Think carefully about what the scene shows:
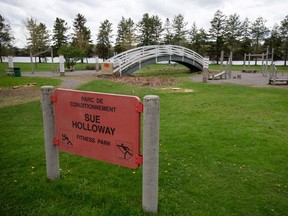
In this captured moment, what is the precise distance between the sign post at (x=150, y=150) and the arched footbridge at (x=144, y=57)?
822 inches

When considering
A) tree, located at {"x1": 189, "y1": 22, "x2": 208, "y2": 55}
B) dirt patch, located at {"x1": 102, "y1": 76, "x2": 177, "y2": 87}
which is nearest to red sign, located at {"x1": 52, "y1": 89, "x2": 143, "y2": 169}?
dirt patch, located at {"x1": 102, "y1": 76, "x2": 177, "y2": 87}

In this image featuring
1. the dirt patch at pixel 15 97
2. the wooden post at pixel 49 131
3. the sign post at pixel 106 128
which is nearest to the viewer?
the sign post at pixel 106 128

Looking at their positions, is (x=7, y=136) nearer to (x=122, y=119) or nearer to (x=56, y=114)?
(x=56, y=114)

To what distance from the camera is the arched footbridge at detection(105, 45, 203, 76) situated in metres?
24.6

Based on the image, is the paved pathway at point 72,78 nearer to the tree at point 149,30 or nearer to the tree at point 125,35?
the tree at point 125,35

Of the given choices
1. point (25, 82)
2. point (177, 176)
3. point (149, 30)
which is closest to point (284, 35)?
point (149, 30)

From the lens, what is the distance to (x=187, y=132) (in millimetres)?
6785

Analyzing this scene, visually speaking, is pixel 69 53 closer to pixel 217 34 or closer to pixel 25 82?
pixel 25 82

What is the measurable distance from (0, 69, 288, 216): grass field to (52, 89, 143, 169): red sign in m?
0.68

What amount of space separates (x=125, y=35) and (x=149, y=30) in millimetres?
11533

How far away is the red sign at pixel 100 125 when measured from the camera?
3125 millimetres

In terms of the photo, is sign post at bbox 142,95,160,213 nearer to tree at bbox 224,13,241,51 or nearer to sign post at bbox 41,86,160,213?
sign post at bbox 41,86,160,213

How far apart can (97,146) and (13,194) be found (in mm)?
1499

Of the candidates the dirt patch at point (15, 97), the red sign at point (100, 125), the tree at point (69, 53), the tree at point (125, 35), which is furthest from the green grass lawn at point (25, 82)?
the tree at point (125, 35)
